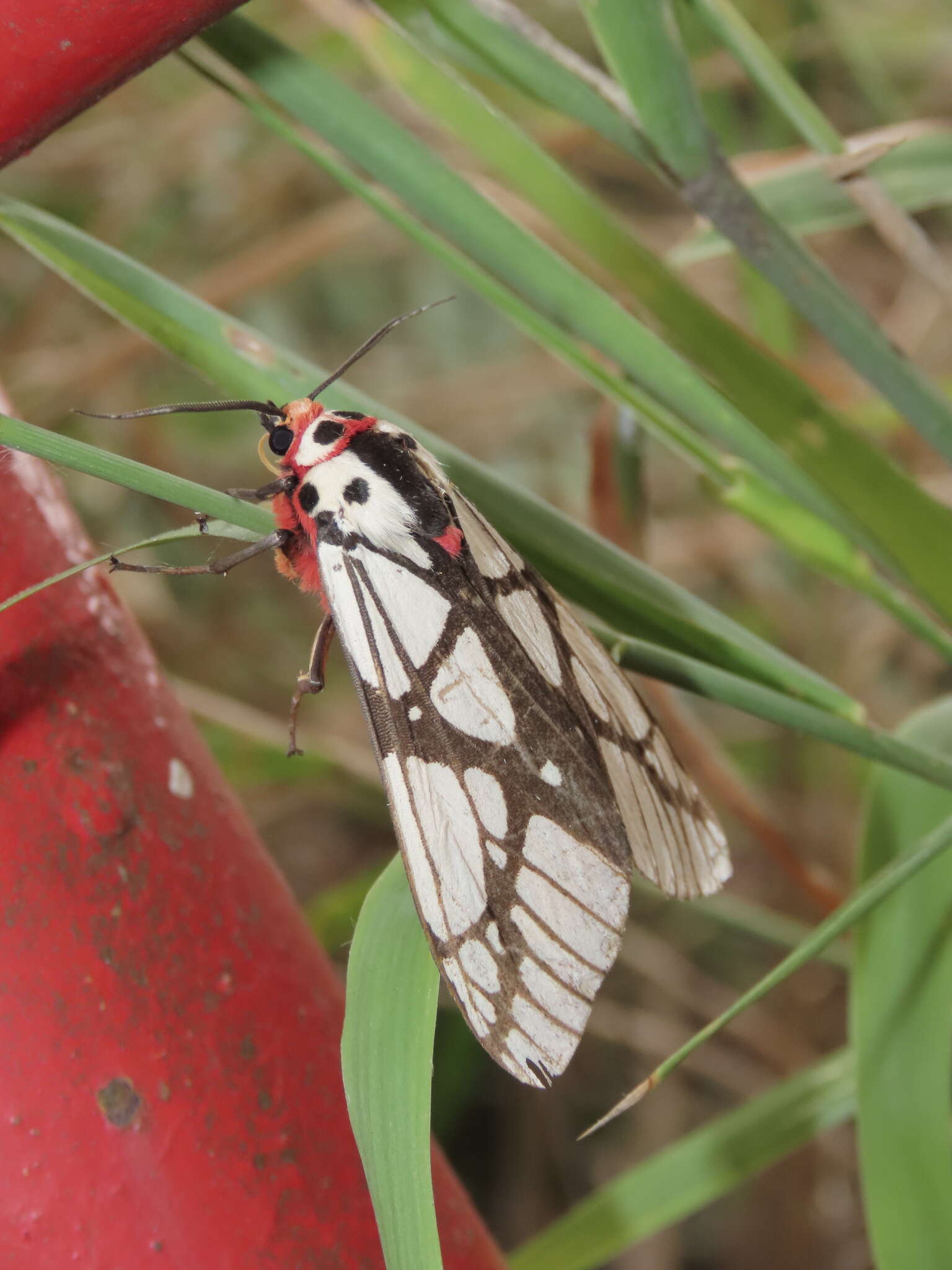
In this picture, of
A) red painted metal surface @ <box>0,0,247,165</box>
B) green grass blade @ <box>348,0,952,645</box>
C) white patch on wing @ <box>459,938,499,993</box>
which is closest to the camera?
red painted metal surface @ <box>0,0,247,165</box>

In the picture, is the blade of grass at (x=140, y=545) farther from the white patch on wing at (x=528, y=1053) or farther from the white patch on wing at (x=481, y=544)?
the white patch on wing at (x=528, y=1053)

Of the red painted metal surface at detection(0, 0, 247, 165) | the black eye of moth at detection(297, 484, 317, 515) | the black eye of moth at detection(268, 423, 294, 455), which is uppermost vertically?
the black eye of moth at detection(268, 423, 294, 455)

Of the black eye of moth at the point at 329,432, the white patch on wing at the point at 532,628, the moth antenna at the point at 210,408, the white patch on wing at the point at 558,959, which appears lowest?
the white patch on wing at the point at 558,959

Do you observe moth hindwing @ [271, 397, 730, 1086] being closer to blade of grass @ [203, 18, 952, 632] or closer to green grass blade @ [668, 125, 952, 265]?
blade of grass @ [203, 18, 952, 632]

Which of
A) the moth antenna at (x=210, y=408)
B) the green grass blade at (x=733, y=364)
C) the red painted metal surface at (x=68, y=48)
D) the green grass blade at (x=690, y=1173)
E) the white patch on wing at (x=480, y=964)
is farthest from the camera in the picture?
the green grass blade at (x=690, y=1173)

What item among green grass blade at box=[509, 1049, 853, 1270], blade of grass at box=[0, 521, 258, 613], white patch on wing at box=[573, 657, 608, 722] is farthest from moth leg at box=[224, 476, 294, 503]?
green grass blade at box=[509, 1049, 853, 1270]

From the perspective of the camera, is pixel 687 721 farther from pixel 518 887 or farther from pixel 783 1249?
pixel 783 1249

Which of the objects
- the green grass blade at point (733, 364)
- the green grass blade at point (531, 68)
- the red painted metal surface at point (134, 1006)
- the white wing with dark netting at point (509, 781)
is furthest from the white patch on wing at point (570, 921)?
the green grass blade at point (531, 68)

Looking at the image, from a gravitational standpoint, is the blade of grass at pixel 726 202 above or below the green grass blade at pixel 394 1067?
above
